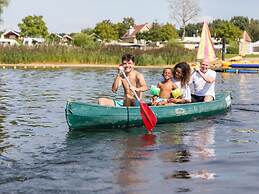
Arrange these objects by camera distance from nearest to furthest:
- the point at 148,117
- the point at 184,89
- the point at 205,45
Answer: the point at 148,117 < the point at 184,89 < the point at 205,45

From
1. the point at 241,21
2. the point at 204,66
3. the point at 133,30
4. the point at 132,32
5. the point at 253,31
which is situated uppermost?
the point at 241,21

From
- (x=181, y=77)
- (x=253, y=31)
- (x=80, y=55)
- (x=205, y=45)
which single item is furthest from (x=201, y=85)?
(x=253, y=31)

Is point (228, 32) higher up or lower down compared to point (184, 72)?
higher up

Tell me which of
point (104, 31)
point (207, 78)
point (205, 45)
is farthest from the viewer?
point (104, 31)

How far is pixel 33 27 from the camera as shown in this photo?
244ft

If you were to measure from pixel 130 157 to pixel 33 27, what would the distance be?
68.4m

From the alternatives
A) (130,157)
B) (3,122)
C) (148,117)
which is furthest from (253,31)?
(130,157)

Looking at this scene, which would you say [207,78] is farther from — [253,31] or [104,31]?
[253,31]

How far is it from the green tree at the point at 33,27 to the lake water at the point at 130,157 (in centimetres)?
6269

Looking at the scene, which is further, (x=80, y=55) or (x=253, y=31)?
(x=253, y=31)

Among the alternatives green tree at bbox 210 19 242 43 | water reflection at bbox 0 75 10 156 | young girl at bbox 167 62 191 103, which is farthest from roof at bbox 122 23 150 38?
young girl at bbox 167 62 191 103

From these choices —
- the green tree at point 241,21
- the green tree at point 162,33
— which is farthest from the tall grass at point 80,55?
the green tree at point 241,21

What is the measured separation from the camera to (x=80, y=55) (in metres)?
42.2

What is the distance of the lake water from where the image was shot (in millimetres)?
6383
